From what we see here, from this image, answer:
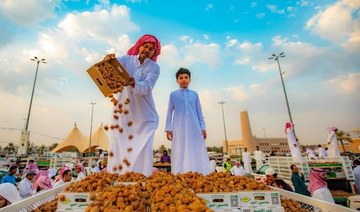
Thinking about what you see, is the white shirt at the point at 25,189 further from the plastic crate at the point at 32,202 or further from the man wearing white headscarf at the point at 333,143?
the man wearing white headscarf at the point at 333,143

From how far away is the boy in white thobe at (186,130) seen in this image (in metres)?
3.48

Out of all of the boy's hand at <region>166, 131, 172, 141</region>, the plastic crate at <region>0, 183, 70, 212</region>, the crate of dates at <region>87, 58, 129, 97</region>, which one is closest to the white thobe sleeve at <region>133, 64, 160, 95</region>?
the crate of dates at <region>87, 58, 129, 97</region>

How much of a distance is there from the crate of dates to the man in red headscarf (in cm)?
10

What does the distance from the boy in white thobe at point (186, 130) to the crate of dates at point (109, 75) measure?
1424mm

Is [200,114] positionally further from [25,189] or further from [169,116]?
[25,189]

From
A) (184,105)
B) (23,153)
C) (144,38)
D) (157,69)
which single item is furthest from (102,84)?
(23,153)

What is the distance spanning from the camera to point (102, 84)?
8.35 feet

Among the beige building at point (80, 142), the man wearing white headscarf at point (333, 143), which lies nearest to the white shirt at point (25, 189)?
the man wearing white headscarf at point (333, 143)

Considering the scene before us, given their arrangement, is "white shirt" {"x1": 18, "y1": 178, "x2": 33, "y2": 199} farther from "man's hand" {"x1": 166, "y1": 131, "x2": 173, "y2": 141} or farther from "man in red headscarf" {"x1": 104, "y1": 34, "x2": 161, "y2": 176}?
"man's hand" {"x1": 166, "y1": 131, "x2": 173, "y2": 141}

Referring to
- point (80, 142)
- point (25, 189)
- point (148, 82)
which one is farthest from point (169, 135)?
point (80, 142)

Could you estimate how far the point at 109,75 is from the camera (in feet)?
8.20

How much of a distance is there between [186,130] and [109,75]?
1.69 m

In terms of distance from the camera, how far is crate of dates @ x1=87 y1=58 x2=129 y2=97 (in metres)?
2.44

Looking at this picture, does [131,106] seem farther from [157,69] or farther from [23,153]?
[23,153]
